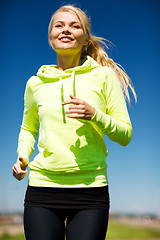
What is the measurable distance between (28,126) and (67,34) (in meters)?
0.80

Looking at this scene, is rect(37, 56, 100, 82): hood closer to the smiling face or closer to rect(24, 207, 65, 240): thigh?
the smiling face

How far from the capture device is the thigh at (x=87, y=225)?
192 cm

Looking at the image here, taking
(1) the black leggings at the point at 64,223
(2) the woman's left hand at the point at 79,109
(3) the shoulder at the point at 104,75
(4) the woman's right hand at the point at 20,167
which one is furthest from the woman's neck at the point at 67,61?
(1) the black leggings at the point at 64,223

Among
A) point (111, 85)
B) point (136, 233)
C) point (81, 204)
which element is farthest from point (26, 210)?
point (136, 233)

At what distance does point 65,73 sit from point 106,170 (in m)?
0.76

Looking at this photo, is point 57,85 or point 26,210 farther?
point 57,85

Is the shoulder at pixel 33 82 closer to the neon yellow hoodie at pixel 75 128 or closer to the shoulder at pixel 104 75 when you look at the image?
the neon yellow hoodie at pixel 75 128

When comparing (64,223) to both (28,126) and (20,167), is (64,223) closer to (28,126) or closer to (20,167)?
(20,167)

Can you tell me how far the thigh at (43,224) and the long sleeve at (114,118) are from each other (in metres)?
0.65

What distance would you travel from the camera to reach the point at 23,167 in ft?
7.13

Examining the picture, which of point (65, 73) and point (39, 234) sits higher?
point (65, 73)

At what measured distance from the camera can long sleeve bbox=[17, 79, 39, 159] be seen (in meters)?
2.38

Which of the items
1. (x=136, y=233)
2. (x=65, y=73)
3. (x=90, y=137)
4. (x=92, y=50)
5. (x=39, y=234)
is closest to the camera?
(x=39, y=234)

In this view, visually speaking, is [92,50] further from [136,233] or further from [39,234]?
[136,233]
